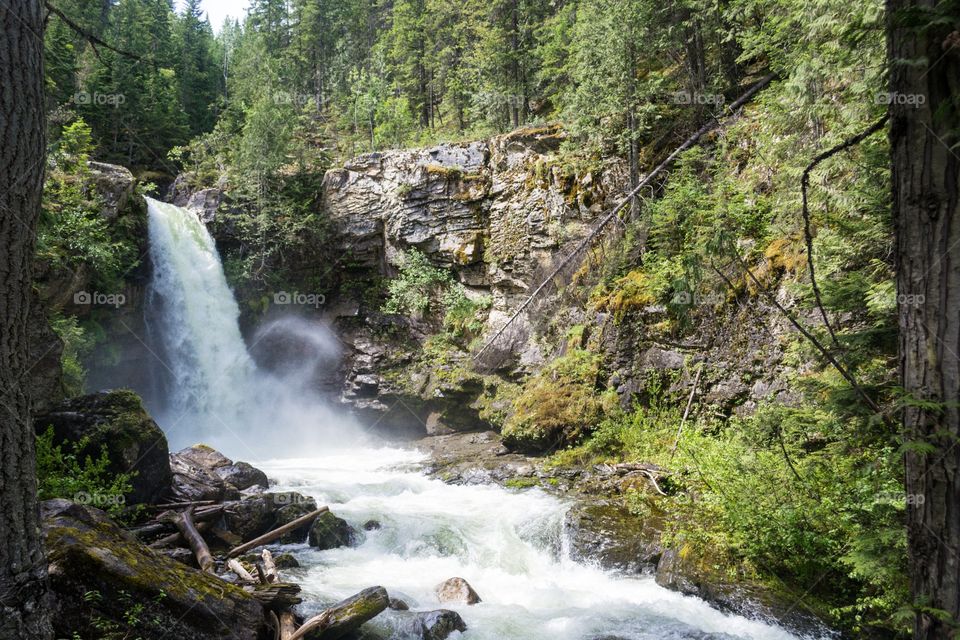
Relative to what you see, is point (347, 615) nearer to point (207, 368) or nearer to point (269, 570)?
point (269, 570)

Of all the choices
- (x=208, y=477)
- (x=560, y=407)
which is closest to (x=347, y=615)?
(x=208, y=477)

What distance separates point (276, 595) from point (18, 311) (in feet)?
12.9

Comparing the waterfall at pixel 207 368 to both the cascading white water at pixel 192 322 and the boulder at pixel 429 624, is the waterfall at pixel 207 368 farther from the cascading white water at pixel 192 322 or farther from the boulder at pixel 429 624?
the boulder at pixel 429 624

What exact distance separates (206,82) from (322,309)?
24.5 metres

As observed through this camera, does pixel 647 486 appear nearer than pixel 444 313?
Yes

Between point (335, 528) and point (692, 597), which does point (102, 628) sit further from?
point (692, 597)

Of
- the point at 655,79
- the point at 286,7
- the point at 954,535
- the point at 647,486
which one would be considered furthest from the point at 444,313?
the point at 286,7

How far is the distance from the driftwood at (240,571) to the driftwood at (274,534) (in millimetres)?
562

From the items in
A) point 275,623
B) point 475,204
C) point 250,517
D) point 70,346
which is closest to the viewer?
point 275,623

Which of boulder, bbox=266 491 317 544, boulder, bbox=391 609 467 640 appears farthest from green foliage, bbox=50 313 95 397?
boulder, bbox=391 609 467 640

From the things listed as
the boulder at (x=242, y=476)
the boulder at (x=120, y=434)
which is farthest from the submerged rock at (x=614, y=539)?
the boulder at (x=242, y=476)

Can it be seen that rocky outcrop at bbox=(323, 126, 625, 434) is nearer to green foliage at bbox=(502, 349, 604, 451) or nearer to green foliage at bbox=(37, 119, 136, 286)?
green foliage at bbox=(502, 349, 604, 451)

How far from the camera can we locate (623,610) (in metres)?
6.50

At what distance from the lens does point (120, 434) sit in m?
8.34
